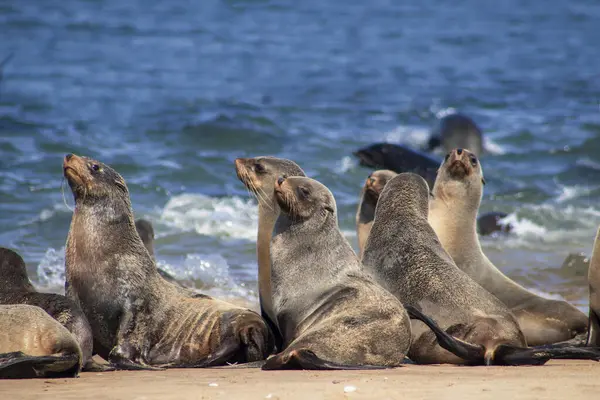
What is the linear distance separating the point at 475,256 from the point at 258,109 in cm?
1475

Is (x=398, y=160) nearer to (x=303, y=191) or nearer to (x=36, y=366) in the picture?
(x=303, y=191)

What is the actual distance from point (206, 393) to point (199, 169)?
12834 mm

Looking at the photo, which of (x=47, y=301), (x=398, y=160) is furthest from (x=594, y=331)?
(x=398, y=160)

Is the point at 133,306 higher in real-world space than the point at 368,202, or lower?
lower

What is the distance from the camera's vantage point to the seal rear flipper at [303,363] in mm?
6625

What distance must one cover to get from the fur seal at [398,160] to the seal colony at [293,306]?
22.0ft

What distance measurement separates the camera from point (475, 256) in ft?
30.3

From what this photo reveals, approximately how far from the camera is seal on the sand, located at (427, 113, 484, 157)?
809 inches

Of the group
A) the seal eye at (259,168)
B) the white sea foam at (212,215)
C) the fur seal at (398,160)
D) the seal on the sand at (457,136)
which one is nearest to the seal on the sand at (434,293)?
the seal eye at (259,168)

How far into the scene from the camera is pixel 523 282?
11.7m

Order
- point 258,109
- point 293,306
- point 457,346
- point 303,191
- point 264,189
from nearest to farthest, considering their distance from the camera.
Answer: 1. point 457,346
2. point 293,306
3. point 303,191
4. point 264,189
5. point 258,109

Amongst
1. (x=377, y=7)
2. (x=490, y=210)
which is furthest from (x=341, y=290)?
(x=377, y=7)

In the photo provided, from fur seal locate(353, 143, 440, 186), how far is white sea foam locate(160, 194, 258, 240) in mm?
1824

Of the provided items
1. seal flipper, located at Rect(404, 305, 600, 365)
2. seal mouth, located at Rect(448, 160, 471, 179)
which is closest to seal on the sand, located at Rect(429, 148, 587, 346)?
seal mouth, located at Rect(448, 160, 471, 179)
